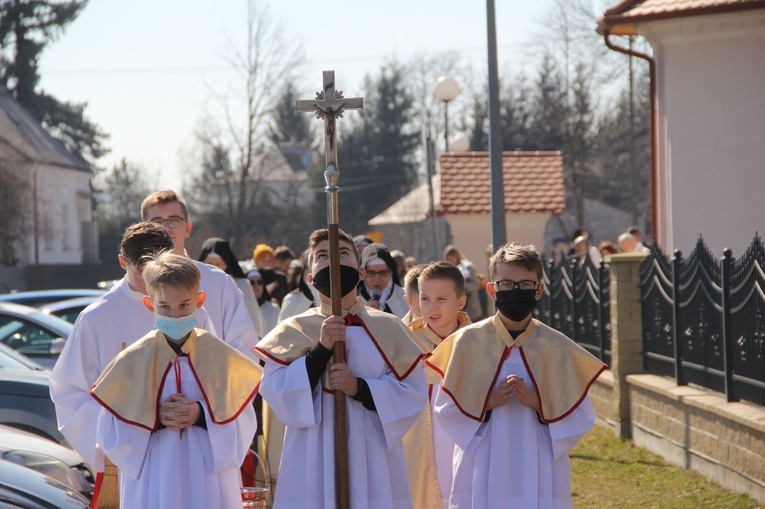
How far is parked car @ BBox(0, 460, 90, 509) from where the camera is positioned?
532cm

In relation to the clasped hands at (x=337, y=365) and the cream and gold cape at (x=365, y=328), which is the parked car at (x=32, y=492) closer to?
the cream and gold cape at (x=365, y=328)

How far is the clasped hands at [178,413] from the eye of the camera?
463 cm

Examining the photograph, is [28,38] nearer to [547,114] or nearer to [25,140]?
[25,140]

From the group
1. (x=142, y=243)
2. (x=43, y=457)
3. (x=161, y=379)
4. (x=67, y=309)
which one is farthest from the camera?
(x=67, y=309)

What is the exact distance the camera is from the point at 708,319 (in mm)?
9602

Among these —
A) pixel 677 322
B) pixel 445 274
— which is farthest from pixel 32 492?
pixel 677 322

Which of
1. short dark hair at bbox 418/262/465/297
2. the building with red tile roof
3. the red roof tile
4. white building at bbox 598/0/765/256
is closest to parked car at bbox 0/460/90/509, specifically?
short dark hair at bbox 418/262/465/297

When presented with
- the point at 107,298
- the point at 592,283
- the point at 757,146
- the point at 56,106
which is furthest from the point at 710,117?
the point at 56,106

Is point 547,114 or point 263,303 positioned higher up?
point 547,114

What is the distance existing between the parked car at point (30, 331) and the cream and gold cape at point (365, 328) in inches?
302

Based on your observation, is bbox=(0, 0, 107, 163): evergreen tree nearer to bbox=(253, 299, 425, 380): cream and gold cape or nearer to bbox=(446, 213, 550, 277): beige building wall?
bbox=(446, 213, 550, 277): beige building wall

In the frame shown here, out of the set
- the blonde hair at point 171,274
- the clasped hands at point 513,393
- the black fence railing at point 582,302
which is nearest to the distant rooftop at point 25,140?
the black fence railing at point 582,302

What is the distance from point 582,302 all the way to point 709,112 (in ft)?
10.5

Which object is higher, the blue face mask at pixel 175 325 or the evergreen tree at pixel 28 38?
the evergreen tree at pixel 28 38
